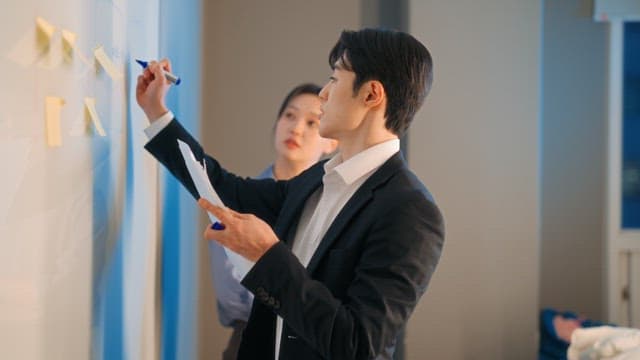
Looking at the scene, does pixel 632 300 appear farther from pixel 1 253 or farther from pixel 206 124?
pixel 1 253

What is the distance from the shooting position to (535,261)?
10.8 feet

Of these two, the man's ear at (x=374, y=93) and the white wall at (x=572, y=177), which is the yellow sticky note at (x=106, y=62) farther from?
the white wall at (x=572, y=177)

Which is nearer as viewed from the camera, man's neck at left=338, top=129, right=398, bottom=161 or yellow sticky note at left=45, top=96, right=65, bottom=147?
yellow sticky note at left=45, top=96, right=65, bottom=147

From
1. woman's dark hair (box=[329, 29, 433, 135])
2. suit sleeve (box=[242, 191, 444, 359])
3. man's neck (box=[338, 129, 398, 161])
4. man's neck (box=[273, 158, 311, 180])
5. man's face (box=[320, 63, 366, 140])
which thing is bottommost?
suit sleeve (box=[242, 191, 444, 359])

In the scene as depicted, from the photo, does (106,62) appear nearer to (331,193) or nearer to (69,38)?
(69,38)

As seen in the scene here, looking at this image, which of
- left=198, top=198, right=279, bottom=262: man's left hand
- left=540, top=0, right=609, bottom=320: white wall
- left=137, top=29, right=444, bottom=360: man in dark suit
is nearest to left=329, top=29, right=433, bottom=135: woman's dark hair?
left=137, top=29, right=444, bottom=360: man in dark suit

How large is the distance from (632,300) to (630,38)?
4.09ft

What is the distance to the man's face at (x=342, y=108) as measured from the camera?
51.0 inches

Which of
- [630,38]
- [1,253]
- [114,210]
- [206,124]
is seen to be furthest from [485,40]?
[1,253]

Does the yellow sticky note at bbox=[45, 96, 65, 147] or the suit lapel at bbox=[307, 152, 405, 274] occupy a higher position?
the yellow sticky note at bbox=[45, 96, 65, 147]

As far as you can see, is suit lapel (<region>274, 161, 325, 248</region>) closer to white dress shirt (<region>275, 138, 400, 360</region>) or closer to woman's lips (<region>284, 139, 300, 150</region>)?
white dress shirt (<region>275, 138, 400, 360</region>)

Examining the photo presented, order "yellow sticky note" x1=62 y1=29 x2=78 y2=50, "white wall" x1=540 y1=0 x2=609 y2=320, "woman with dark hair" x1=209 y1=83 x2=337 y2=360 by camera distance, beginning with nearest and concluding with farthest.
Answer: "yellow sticky note" x1=62 y1=29 x2=78 y2=50, "woman with dark hair" x1=209 y1=83 x2=337 y2=360, "white wall" x1=540 y1=0 x2=609 y2=320

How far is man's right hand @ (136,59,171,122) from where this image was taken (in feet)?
4.24

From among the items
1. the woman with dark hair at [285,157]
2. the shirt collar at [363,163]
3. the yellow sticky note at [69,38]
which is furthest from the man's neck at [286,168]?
the yellow sticky note at [69,38]
